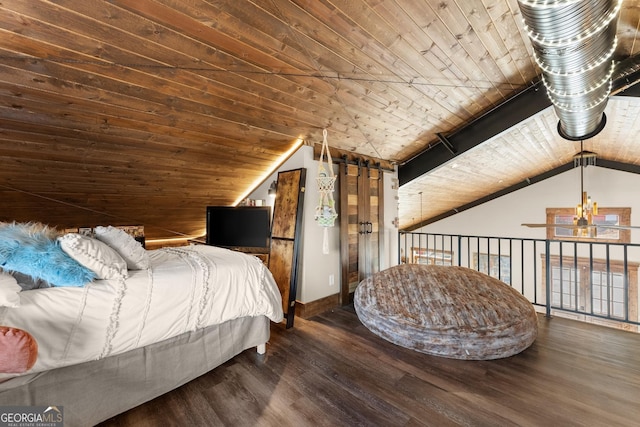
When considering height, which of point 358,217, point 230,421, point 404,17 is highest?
point 404,17

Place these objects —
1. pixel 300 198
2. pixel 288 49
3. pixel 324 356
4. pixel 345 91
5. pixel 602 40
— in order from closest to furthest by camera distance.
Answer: pixel 602 40 < pixel 288 49 < pixel 324 356 < pixel 345 91 < pixel 300 198

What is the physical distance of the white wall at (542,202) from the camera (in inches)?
220

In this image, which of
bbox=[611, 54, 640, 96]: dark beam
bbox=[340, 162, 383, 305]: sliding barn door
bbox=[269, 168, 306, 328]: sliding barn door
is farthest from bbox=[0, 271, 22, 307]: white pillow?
bbox=[611, 54, 640, 96]: dark beam

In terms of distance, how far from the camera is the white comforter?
1386 mm

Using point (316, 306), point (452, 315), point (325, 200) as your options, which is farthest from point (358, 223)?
point (452, 315)

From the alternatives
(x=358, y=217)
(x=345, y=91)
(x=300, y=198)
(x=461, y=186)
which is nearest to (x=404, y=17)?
(x=345, y=91)

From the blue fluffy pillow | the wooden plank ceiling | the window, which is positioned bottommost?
the window

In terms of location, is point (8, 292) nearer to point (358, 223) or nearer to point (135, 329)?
point (135, 329)

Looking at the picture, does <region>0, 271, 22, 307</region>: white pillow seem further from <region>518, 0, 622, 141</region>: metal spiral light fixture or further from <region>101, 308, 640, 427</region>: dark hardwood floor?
<region>518, 0, 622, 141</region>: metal spiral light fixture

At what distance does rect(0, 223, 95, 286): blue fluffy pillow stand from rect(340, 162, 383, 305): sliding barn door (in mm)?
2674

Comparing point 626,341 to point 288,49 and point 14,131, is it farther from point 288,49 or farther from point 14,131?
point 14,131

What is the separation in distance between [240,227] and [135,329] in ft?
6.28

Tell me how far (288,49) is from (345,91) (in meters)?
0.79

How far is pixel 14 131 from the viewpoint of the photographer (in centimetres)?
206
